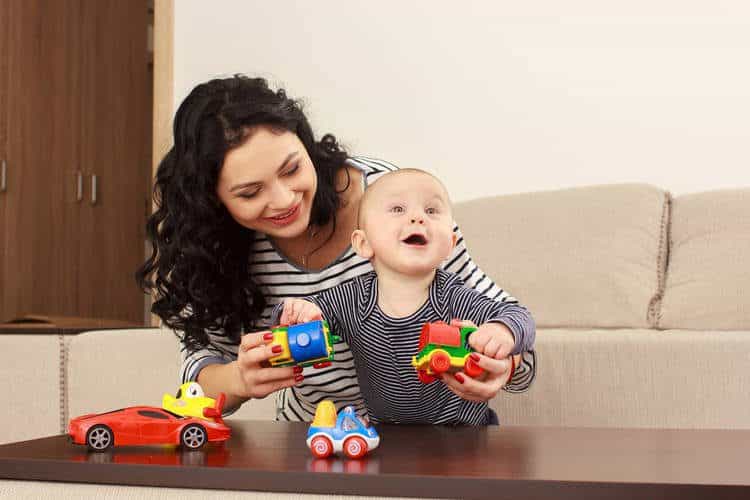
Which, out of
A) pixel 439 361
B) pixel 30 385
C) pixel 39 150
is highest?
pixel 39 150

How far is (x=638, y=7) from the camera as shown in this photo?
238 centimetres

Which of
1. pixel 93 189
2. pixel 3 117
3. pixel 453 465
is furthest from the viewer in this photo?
pixel 93 189

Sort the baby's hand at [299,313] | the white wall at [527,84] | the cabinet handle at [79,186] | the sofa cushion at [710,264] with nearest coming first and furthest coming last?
the baby's hand at [299,313] < the sofa cushion at [710,264] < the white wall at [527,84] < the cabinet handle at [79,186]


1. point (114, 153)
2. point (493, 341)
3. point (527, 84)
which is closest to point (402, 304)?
point (493, 341)

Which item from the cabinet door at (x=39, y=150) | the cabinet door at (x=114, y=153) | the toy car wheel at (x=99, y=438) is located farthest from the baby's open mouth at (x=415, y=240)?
the cabinet door at (x=114, y=153)

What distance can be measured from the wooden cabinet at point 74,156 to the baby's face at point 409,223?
2.69m

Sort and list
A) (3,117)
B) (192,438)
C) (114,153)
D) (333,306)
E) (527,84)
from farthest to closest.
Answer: (114,153), (3,117), (527,84), (333,306), (192,438)

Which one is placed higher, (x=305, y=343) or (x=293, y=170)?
(x=293, y=170)

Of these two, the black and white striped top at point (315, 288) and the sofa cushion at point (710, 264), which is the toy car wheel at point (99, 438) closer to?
the black and white striped top at point (315, 288)

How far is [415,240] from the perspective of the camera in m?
1.11

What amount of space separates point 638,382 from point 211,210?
90 centimetres

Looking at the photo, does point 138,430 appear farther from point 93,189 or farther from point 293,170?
point 93,189

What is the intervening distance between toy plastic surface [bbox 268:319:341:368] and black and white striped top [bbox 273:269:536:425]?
124 millimetres

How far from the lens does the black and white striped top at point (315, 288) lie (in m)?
1.30
